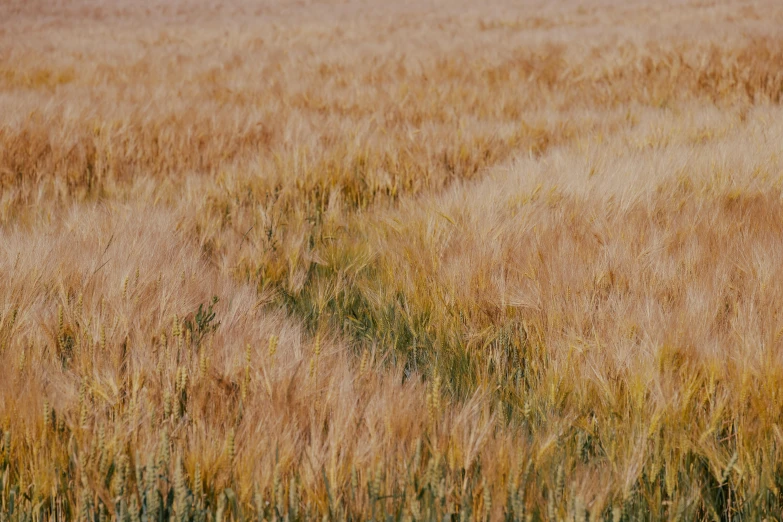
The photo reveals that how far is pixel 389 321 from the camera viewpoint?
1.91m

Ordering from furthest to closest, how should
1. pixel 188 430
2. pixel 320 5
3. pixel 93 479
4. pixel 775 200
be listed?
pixel 320 5 < pixel 775 200 < pixel 188 430 < pixel 93 479

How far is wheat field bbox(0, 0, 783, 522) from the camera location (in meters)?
1.01

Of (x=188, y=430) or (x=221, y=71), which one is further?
(x=221, y=71)

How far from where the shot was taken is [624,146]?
146 inches

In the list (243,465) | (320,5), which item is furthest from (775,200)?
(320,5)

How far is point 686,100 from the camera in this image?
5387 millimetres

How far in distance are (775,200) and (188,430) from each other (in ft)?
7.72

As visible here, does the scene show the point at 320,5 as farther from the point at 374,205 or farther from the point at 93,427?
the point at 93,427

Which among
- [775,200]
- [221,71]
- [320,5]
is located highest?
[320,5]

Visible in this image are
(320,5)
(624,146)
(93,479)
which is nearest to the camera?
(93,479)

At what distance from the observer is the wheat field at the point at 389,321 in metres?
1.01

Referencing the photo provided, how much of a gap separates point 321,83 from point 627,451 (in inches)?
228

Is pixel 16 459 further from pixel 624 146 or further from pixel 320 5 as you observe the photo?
pixel 320 5

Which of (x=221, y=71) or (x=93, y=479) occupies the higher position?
(x=221, y=71)
